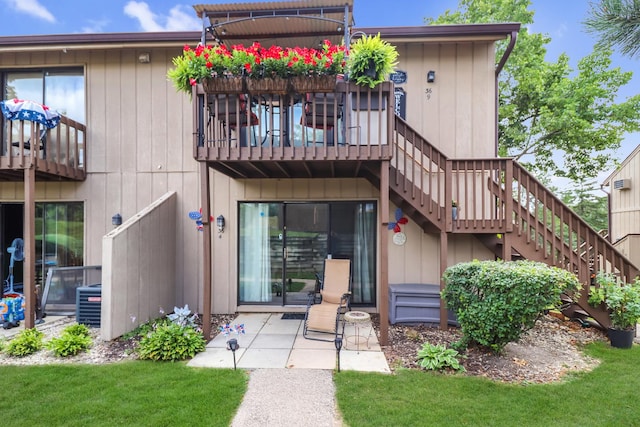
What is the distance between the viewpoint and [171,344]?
12.9 feet

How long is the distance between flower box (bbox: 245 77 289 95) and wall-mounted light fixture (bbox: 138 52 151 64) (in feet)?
10.5

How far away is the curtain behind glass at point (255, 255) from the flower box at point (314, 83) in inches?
A: 97.9

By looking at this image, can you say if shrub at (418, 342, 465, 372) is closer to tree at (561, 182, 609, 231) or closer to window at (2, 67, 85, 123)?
window at (2, 67, 85, 123)

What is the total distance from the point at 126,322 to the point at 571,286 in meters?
5.80

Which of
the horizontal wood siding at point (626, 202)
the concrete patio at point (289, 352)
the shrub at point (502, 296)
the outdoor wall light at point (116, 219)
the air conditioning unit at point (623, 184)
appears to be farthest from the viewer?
the air conditioning unit at point (623, 184)

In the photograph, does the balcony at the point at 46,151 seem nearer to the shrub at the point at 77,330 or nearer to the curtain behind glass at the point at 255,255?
the shrub at the point at 77,330

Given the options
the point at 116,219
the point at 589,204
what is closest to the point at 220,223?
the point at 116,219

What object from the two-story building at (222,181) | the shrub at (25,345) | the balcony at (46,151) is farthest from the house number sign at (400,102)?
the shrub at (25,345)

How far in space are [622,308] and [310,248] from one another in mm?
4644

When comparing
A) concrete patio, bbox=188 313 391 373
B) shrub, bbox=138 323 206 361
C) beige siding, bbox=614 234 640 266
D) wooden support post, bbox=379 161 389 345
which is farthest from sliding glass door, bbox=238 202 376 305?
beige siding, bbox=614 234 640 266

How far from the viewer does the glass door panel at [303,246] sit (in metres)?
5.93

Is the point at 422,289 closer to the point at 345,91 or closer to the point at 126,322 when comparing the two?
the point at 345,91

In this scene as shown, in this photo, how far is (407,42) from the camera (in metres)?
5.70

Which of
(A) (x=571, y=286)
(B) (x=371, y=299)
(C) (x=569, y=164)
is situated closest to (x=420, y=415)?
(A) (x=571, y=286)
